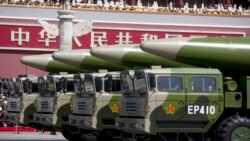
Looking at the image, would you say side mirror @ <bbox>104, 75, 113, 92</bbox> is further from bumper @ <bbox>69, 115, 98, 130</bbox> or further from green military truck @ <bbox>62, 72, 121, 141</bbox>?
bumper @ <bbox>69, 115, 98, 130</bbox>

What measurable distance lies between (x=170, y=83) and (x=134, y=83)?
0.92m

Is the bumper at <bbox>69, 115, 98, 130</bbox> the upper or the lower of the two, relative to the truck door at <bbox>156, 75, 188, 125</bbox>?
lower

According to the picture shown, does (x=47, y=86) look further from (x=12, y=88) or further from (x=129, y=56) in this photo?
(x=129, y=56)

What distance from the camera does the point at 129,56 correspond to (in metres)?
21.7

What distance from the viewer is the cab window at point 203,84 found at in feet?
58.9

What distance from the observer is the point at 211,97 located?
18.0 m

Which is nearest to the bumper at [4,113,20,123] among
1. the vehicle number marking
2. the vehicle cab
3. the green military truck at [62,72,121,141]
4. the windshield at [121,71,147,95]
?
the green military truck at [62,72,121,141]

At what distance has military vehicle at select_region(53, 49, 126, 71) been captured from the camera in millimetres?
23859

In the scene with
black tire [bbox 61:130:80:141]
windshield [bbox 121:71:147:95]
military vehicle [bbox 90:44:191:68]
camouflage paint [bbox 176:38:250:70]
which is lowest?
black tire [bbox 61:130:80:141]

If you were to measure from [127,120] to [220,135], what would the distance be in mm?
2238

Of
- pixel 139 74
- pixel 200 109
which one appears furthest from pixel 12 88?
pixel 200 109

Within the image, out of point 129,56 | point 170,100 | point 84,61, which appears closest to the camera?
point 170,100

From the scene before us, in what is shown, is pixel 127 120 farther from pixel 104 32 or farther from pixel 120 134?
pixel 104 32

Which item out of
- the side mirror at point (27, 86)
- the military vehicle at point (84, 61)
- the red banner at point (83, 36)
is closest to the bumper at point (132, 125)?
the military vehicle at point (84, 61)
